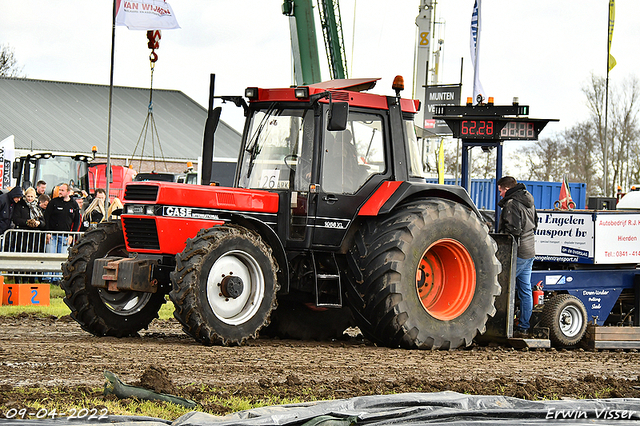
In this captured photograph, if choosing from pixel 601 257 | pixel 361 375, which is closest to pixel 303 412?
pixel 361 375

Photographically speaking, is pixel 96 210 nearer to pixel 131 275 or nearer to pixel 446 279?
pixel 131 275

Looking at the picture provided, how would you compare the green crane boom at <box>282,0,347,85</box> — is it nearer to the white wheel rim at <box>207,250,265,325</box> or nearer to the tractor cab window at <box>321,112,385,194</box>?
the tractor cab window at <box>321,112,385,194</box>

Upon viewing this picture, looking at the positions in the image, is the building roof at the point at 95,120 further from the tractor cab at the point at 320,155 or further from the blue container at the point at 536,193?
the tractor cab at the point at 320,155

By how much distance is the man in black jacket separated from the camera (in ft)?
32.0

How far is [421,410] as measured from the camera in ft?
15.3

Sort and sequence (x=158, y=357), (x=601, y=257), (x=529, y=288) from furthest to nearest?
(x=601, y=257) < (x=529, y=288) < (x=158, y=357)

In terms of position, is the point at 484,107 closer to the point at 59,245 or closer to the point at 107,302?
the point at 107,302

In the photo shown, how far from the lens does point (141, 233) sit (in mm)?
8180

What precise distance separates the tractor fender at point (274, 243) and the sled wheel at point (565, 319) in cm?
342

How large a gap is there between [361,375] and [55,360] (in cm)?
232

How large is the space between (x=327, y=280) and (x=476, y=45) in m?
14.9

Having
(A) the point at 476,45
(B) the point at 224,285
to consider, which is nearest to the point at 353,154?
(B) the point at 224,285

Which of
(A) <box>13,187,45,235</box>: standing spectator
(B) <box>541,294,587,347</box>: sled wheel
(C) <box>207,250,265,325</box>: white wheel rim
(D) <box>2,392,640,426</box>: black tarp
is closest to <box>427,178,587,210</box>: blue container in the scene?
(A) <box>13,187,45,235</box>: standing spectator

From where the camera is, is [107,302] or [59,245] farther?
[59,245]
